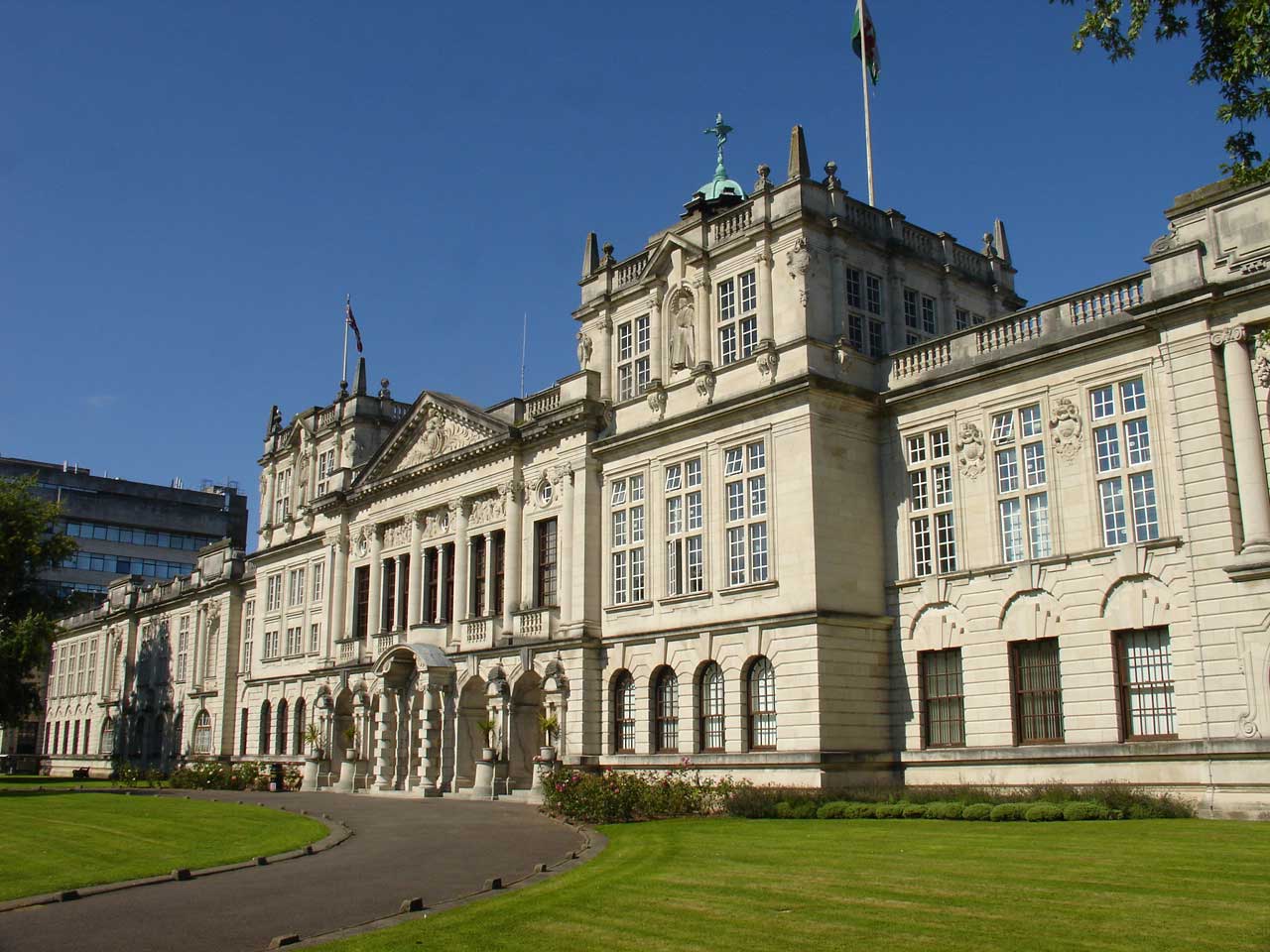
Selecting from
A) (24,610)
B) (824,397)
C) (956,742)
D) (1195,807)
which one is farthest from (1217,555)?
(24,610)

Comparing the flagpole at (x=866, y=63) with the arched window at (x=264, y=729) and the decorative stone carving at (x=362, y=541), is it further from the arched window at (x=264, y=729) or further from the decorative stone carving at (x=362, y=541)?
the arched window at (x=264, y=729)

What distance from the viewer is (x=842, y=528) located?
32875mm

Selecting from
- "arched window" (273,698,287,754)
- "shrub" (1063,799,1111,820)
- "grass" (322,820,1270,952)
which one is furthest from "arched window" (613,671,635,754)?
"arched window" (273,698,287,754)

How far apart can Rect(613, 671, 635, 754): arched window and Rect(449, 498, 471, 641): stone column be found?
909cm

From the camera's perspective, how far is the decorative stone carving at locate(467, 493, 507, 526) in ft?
146

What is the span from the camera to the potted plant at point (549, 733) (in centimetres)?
3759

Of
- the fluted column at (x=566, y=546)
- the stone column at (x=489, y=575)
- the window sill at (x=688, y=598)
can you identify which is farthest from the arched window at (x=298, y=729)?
the window sill at (x=688, y=598)

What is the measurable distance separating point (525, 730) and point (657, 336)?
47.2 feet

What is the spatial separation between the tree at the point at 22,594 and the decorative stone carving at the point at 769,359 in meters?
38.7

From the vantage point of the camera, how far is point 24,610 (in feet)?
201

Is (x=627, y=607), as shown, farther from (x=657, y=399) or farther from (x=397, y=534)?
(x=397, y=534)

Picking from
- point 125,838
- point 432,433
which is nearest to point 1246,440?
point 125,838

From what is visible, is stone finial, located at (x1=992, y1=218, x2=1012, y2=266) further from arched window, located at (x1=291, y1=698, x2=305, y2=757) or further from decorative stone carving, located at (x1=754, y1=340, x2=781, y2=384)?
arched window, located at (x1=291, y1=698, x2=305, y2=757)

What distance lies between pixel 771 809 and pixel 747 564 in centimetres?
810
